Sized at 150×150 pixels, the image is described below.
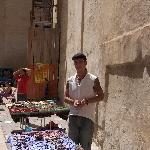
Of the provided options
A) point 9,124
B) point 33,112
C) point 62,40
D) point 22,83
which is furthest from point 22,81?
point 33,112

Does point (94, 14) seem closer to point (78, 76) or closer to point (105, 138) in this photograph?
point (105, 138)

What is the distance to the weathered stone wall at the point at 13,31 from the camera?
26016 mm

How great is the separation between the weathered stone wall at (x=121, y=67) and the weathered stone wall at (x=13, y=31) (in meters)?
17.4

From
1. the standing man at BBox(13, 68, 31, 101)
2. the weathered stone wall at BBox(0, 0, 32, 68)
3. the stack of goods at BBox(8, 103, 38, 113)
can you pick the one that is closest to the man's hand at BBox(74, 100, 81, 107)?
the stack of goods at BBox(8, 103, 38, 113)

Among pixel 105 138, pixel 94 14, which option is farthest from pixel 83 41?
pixel 105 138

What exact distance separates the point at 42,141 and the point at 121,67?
1.74m

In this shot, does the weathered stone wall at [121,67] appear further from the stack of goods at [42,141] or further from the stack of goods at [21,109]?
the stack of goods at [21,109]

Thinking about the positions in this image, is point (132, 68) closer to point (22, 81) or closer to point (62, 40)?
point (22, 81)

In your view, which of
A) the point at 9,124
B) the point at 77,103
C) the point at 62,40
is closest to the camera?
the point at 77,103

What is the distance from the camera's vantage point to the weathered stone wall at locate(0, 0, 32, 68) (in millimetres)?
26016

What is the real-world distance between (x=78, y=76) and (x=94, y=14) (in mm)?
2965

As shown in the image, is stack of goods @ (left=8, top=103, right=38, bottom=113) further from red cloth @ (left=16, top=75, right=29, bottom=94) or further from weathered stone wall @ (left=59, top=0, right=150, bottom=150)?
red cloth @ (left=16, top=75, right=29, bottom=94)

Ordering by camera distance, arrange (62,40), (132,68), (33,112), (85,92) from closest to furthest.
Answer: (85,92)
(132,68)
(33,112)
(62,40)

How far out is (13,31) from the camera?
2616cm
